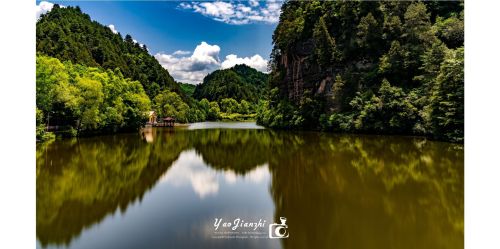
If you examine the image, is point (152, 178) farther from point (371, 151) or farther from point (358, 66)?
point (358, 66)

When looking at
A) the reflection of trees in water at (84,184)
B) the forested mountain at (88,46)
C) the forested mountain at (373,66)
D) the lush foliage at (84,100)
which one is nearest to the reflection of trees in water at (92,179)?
the reflection of trees in water at (84,184)

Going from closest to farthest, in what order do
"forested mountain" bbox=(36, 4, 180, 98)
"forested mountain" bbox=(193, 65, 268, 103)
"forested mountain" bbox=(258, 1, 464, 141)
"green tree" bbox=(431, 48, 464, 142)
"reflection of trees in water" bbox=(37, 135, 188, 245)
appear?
"reflection of trees in water" bbox=(37, 135, 188, 245) → "green tree" bbox=(431, 48, 464, 142) → "forested mountain" bbox=(193, 65, 268, 103) → "forested mountain" bbox=(258, 1, 464, 141) → "forested mountain" bbox=(36, 4, 180, 98)

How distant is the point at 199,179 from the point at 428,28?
1743cm

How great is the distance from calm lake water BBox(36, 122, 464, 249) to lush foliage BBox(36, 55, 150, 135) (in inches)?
204

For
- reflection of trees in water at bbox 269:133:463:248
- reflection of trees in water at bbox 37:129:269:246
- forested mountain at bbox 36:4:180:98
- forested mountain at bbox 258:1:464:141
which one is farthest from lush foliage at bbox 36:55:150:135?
forested mountain at bbox 258:1:464:141

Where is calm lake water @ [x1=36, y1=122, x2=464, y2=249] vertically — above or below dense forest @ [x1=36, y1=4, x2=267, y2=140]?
below

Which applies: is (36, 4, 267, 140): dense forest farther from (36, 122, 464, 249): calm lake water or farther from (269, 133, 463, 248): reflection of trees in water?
(269, 133, 463, 248): reflection of trees in water

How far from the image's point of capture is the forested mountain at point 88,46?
2839cm

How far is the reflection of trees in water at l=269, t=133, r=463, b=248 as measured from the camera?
461cm

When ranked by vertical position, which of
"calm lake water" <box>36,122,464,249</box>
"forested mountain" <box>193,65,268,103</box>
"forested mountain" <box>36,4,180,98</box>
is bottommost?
"calm lake water" <box>36,122,464,249</box>

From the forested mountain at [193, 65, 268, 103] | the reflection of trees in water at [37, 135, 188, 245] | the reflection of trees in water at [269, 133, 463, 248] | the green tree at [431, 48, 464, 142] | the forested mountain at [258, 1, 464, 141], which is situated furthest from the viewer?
the forested mountain at [258, 1, 464, 141]

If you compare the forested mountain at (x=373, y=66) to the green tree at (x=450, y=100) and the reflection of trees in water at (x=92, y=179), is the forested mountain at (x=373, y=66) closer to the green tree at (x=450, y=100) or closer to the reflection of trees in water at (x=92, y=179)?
the green tree at (x=450, y=100)

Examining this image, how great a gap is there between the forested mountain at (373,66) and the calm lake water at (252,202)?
6133 millimetres

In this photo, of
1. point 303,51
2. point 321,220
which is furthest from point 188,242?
point 303,51
